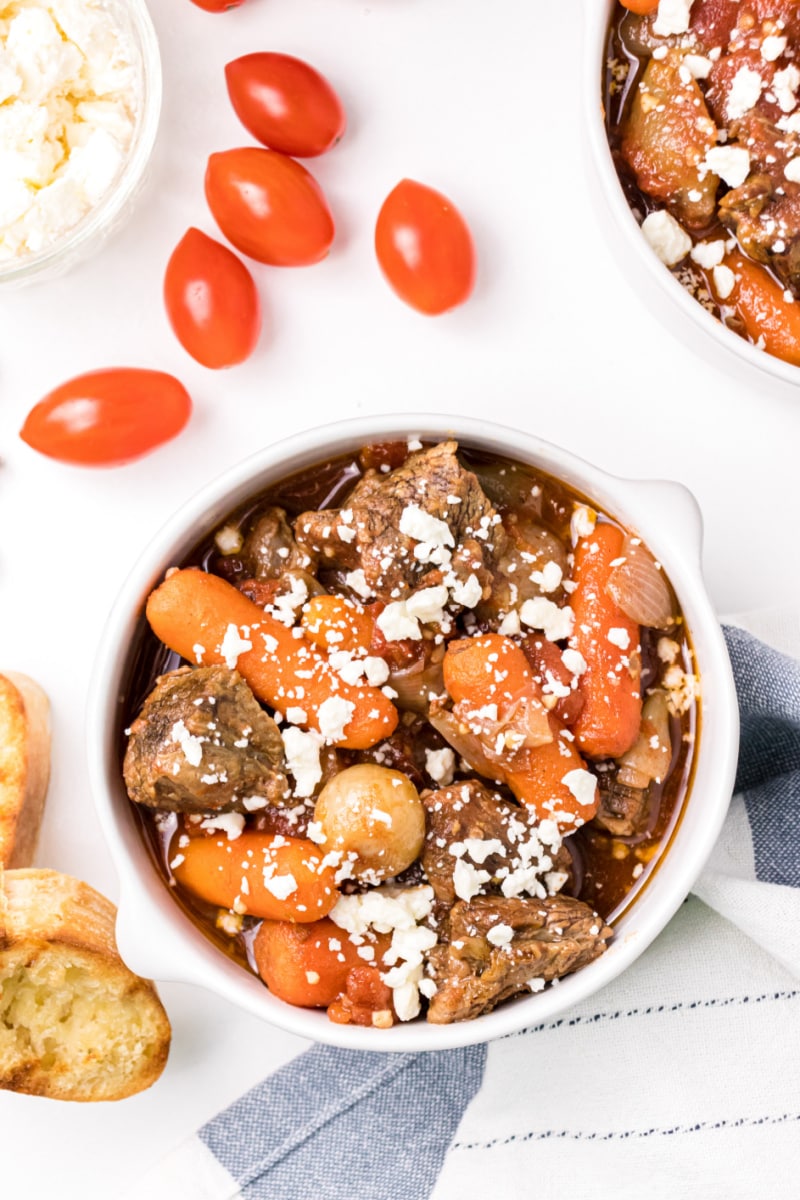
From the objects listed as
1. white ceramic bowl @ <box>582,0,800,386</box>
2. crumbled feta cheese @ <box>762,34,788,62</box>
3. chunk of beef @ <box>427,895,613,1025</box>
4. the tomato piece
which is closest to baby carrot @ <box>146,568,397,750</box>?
chunk of beef @ <box>427,895,613,1025</box>

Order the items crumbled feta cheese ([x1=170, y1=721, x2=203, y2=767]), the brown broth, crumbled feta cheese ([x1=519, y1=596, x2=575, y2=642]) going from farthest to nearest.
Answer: the brown broth < crumbled feta cheese ([x1=519, y1=596, x2=575, y2=642]) < crumbled feta cheese ([x1=170, y1=721, x2=203, y2=767])

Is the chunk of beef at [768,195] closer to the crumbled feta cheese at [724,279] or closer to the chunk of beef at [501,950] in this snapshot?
the crumbled feta cheese at [724,279]

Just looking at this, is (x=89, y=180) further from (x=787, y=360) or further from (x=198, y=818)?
(x=787, y=360)

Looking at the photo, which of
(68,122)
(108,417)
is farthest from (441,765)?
(68,122)

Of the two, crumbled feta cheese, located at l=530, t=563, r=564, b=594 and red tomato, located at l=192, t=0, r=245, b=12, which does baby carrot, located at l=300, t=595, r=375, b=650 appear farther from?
red tomato, located at l=192, t=0, r=245, b=12

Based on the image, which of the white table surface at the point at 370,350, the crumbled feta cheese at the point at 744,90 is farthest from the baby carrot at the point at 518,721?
the crumbled feta cheese at the point at 744,90

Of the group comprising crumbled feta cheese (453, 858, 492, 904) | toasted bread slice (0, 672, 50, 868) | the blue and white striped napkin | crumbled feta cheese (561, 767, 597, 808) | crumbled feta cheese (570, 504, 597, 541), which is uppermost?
Result: crumbled feta cheese (570, 504, 597, 541)
